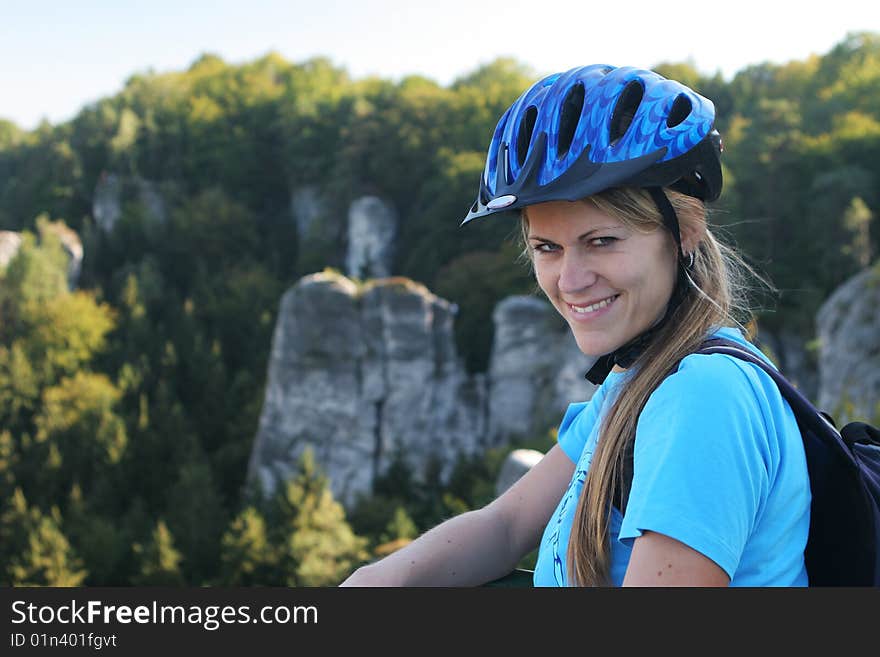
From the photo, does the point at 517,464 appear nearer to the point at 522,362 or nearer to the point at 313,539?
the point at 313,539

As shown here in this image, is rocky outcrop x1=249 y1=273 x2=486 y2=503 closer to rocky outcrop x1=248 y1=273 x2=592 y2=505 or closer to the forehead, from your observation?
rocky outcrop x1=248 y1=273 x2=592 y2=505

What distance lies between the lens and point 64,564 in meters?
20.6

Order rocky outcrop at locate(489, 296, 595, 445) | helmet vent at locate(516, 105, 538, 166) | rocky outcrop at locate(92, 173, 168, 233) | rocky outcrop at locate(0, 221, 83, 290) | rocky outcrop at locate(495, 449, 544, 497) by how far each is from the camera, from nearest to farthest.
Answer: helmet vent at locate(516, 105, 538, 166), rocky outcrop at locate(495, 449, 544, 497), rocky outcrop at locate(489, 296, 595, 445), rocky outcrop at locate(0, 221, 83, 290), rocky outcrop at locate(92, 173, 168, 233)

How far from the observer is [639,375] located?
56.6 inches

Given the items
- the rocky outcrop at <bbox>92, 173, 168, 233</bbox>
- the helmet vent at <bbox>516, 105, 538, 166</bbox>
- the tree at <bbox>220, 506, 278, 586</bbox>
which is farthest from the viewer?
the rocky outcrop at <bbox>92, 173, 168, 233</bbox>

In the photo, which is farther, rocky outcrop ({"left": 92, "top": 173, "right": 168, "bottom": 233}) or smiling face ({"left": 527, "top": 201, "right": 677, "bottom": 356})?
rocky outcrop ({"left": 92, "top": 173, "right": 168, "bottom": 233})

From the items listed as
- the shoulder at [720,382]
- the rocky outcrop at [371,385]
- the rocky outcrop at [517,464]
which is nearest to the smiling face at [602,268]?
the shoulder at [720,382]

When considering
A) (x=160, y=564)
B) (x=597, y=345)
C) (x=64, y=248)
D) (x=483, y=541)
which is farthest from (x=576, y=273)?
(x=64, y=248)

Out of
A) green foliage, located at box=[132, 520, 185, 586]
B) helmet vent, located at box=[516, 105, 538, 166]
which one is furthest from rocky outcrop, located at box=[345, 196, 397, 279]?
helmet vent, located at box=[516, 105, 538, 166]

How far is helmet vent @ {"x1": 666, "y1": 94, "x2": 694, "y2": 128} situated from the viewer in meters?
1.61

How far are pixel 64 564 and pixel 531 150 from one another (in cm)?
2161

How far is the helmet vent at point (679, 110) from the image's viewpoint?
5.29ft

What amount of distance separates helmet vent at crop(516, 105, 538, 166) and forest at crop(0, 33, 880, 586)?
11.2 meters

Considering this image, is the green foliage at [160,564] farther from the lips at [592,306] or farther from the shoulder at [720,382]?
the shoulder at [720,382]
